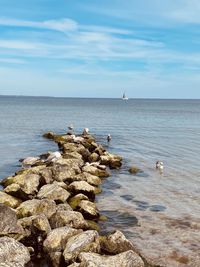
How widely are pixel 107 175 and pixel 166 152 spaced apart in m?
16.2

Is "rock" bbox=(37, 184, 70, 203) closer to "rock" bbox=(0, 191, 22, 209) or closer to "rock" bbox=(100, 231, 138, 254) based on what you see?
"rock" bbox=(0, 191, 22, 209)

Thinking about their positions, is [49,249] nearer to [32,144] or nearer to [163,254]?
[163,254]

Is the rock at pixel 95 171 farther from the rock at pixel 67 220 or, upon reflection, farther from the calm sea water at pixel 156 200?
the rock at pixel 67 220

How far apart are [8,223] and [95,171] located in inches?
599

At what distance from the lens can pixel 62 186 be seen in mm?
24984

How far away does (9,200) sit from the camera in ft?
72.4

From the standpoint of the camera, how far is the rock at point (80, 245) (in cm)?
1562

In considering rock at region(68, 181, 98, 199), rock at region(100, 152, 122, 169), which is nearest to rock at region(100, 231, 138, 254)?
rock at region(68, 181, 98, 199)

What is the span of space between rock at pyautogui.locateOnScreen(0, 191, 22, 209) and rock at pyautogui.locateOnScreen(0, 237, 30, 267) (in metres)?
5.87

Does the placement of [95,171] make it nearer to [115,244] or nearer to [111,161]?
[111,161]

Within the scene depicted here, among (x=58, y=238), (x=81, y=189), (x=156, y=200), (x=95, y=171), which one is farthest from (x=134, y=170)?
(x=58, y=238)

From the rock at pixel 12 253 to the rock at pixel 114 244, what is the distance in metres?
3.20

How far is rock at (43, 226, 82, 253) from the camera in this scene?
16625mm

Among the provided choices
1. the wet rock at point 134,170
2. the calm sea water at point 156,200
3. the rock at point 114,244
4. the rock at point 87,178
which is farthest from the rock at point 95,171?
the rock at point 114,244
